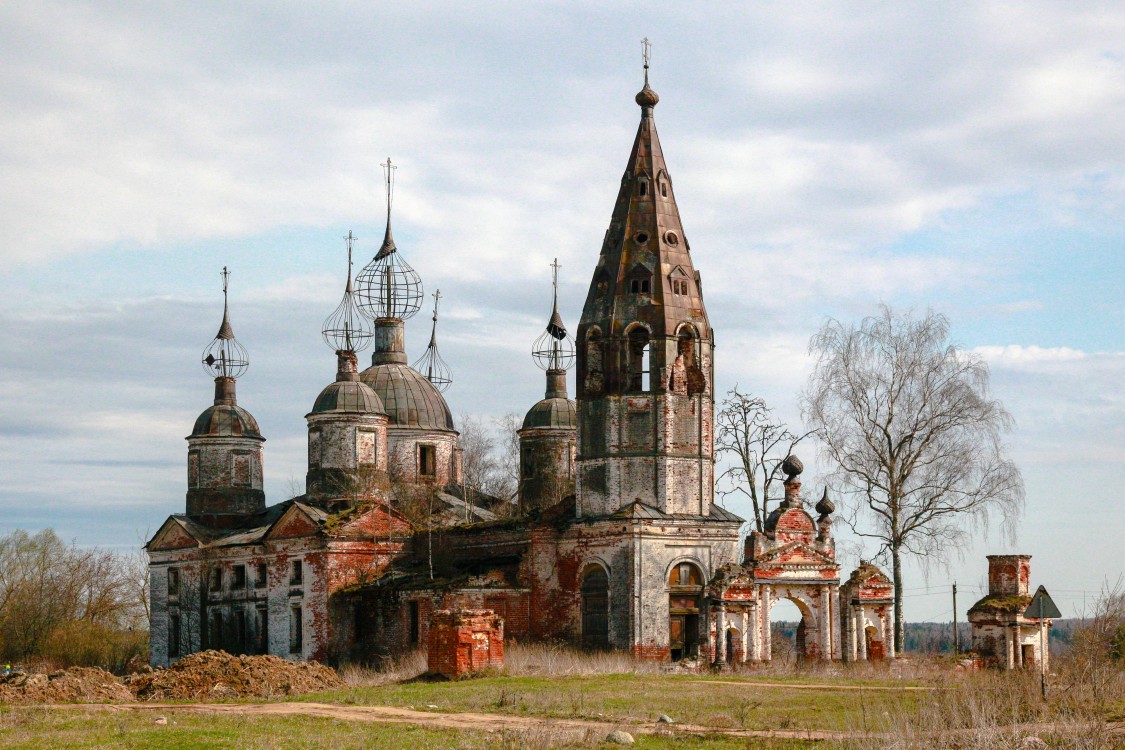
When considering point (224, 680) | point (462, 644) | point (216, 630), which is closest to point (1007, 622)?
point (462, 644)

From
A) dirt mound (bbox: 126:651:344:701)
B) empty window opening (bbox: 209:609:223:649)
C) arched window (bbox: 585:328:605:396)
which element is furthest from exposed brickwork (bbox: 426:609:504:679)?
empty window opening (bbox: 209:609:223:649)

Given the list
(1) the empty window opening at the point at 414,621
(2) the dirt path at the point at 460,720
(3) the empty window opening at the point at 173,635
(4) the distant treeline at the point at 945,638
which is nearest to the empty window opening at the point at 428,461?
(3) the empty window opening at the point at 173,635

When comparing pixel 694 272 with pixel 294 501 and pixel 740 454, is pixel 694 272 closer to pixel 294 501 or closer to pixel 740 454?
pixel 740 454

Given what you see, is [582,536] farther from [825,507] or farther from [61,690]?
[61,690]

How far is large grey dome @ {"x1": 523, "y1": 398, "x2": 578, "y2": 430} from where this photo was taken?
1970 inches

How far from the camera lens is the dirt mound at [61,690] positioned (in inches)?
1053

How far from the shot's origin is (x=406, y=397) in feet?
170

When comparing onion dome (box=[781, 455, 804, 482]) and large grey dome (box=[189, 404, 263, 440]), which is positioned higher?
large grey dome (box=[189, 404, 263, 440])

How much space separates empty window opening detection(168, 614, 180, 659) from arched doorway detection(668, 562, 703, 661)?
20.3 m

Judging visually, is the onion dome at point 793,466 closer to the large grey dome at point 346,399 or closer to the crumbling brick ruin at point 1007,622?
the crumbling brick ruin at point 1007,622

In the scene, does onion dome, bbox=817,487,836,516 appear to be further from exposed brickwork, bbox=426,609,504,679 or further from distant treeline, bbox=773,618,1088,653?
exposed brickwork, bbox=426,609,504,679

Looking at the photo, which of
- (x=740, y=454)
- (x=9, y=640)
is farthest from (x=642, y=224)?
(x=9, y=640)

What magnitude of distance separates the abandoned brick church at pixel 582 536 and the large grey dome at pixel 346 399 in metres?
0.06

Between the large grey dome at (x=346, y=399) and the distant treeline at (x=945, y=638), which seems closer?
the distant treeline at (x=945, y=638)
